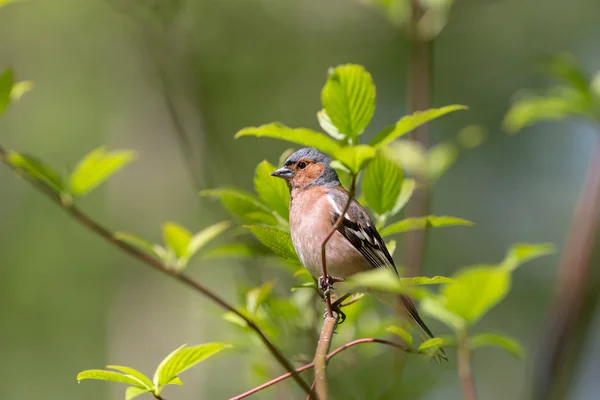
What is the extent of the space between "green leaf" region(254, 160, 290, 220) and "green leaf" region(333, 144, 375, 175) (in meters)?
0.57

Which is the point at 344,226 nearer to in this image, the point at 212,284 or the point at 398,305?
the point at 398,305

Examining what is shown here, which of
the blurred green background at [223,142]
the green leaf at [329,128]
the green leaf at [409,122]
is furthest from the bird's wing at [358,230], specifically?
the blurred green background at [223,142]

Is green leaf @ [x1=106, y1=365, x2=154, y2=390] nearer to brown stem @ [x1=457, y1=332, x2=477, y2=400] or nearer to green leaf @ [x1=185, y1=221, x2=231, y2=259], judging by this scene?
green leaf @ [x1=185, y1=221, x2=231, y2=259]

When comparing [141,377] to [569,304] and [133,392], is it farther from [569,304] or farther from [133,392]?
[569,304]

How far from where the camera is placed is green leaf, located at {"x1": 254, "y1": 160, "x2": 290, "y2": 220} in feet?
6.87

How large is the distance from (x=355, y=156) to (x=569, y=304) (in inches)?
48.6

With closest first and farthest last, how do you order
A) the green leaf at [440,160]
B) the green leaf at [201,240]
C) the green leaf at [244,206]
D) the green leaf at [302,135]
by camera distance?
the green leaf at [302,135] → the green leaf at [244,206] → the green leaf at [201,240] → the green leaf at [440,160]

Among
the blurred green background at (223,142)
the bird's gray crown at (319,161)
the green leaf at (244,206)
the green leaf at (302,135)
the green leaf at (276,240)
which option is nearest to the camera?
the green leaf at (302,135)

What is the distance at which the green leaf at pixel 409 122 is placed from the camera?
166 cm

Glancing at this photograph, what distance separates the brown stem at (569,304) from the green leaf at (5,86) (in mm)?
1894

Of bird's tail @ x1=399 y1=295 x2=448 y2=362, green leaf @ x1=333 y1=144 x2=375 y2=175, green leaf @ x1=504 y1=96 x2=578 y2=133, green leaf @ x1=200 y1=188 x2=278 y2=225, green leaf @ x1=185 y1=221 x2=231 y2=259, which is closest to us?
green leaf @ x1=333 y1=144 x2=375 y2=175

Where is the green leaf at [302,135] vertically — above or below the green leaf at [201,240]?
above

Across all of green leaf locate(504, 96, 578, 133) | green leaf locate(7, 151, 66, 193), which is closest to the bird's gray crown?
green leaf locate(504, 96, 578, 133)

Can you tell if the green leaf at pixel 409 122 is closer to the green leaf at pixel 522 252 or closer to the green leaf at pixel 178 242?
the green leaf at pixel 522 252
